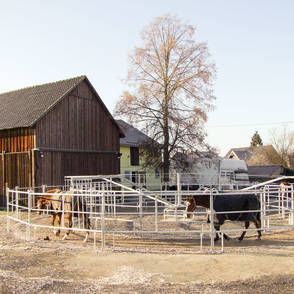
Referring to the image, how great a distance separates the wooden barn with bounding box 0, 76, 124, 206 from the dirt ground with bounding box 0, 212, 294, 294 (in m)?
11.5

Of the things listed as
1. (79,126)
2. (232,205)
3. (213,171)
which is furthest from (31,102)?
(232,205)

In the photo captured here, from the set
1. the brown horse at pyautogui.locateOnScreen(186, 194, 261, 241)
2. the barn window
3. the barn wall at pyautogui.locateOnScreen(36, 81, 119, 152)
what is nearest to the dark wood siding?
the barn wall at pyautogui.locateOnScreen(36, 81, 119, 152)

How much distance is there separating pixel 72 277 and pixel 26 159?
15018 millimetres

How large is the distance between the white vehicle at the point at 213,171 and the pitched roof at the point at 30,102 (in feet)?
33.8

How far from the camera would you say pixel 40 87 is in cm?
2617

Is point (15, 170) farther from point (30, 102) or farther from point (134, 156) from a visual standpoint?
point (134, 156)

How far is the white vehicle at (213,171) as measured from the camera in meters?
28.7

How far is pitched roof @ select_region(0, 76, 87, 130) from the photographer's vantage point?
2201cm

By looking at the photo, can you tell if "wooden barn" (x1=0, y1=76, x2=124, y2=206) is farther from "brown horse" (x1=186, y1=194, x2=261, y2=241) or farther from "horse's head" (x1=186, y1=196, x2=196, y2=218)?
"brown horse" (x1=186, y1=194, x2=261, y2=241)

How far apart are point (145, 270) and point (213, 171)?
81.8 feet

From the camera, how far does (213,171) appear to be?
1257 inches

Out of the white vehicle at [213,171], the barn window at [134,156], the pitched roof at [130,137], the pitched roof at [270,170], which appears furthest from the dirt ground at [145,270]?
the pitched roof at [270,170]

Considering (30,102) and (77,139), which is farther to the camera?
(30,102)

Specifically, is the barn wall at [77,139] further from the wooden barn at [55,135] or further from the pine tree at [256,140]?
the pine tree at [256,140]
